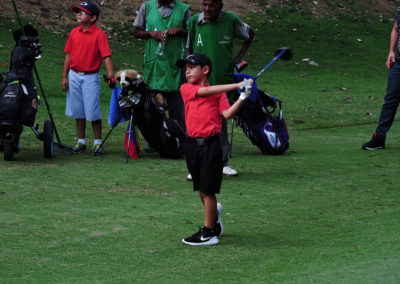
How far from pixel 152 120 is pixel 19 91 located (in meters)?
1.63

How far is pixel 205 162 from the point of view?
5.42m

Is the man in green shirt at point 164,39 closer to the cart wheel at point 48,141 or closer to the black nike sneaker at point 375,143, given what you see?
the cart wheel at point 48,141

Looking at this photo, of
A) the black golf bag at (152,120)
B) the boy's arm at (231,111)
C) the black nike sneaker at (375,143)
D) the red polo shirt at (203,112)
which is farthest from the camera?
the black nike sneaker at (375,143)

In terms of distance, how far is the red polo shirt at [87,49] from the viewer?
9.35m

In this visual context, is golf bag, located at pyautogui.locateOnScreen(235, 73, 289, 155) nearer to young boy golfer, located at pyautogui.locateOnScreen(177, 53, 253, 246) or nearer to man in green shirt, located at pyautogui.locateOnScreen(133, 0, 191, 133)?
man in green shirt, located at pyautogui.locateOnScreen(133, 0, 191, 133)

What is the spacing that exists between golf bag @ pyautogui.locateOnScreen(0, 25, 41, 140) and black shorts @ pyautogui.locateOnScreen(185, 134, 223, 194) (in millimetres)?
3498

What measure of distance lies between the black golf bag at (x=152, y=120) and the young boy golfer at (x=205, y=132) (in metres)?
3.57

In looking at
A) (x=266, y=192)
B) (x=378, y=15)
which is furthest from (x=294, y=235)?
(x=378, y=15)

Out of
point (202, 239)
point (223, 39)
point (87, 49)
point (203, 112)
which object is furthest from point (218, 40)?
point (202, 239)

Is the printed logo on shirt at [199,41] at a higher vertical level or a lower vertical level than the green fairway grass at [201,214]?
higher

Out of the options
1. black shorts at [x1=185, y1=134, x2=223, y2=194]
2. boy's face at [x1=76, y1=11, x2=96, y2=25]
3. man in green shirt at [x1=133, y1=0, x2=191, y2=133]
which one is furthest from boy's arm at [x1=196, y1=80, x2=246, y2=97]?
boy's face at [x1=76, y1=11, x2=96, y2=25]

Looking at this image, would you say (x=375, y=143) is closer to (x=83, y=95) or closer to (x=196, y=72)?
(x=83, y=95)

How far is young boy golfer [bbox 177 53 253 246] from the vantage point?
17.6 feet

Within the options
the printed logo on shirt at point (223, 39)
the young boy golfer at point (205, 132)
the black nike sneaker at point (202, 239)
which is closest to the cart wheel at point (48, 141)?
the printed logo on shirt at point (223, 39)
